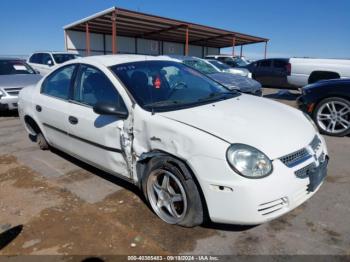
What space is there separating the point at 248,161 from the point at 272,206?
397mm

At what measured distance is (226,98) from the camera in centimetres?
346

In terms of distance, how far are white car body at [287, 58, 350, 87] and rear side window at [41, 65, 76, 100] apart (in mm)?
8964

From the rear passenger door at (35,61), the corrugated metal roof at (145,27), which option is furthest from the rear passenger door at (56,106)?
the corrugated metal roof at (145,27)

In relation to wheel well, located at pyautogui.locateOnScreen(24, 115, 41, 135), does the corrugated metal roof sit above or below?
above

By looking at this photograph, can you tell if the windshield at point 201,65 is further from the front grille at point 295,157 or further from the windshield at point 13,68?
the front grille at point 295,157

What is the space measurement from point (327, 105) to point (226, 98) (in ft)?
10.4

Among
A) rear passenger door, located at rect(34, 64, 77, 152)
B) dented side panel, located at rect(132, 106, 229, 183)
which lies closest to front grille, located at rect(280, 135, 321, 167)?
dented side panel, located at rect(132, 106, 229, 183)

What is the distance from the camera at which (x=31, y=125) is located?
4.85 m

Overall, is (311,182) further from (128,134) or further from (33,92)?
(33,92)

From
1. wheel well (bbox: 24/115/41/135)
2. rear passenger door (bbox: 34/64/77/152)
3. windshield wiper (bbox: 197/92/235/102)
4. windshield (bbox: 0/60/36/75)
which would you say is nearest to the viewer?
windshield wiper (bbox: 197/92/235/102)

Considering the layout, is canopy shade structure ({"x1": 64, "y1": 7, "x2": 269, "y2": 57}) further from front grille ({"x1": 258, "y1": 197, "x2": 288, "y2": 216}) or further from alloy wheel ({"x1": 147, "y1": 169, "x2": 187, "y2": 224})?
front grille ({"x1": 258, "y1": 197, "x2": 288, "y2": 216})

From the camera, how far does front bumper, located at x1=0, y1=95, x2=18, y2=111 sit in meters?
7.40

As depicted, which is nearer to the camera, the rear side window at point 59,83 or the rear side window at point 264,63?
the rear side window at point 59,83

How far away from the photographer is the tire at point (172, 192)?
8.33 ft
